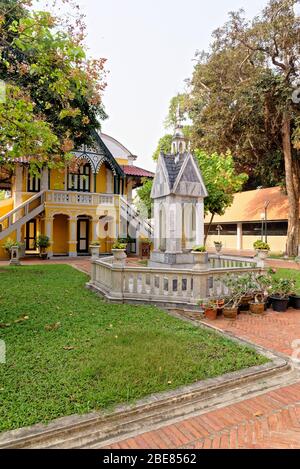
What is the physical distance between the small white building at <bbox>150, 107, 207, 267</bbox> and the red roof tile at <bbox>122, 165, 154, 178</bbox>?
1403 centimetres

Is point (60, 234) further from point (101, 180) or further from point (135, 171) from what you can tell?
point (135, 171)

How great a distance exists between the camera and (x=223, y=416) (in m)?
3.67

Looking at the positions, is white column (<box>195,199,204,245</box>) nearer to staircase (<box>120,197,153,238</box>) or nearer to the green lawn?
the green lawn

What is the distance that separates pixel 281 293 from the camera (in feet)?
28.3

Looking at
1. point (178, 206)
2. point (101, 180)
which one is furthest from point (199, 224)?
point (101, 180)

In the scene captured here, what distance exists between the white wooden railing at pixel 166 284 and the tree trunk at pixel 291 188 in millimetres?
16576

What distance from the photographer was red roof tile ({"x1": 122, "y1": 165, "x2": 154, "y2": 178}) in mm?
25009

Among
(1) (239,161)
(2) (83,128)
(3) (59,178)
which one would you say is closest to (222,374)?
(2) (83,128)

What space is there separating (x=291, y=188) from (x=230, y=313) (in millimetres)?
18792

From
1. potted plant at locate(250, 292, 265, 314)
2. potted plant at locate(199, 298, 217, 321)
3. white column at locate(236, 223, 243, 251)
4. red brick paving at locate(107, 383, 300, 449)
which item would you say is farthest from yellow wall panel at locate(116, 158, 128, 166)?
red brick paving at locate(107, 383, 300, 449)

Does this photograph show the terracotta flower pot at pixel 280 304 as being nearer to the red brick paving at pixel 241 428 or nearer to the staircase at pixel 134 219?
the red brick paving at pixel 241 428

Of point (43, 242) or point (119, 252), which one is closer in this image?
point (119, 252)

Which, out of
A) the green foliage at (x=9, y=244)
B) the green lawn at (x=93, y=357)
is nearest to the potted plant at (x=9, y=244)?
the green foliage at (x=9, y=244)

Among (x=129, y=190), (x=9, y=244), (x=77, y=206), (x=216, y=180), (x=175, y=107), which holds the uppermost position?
(x=175, y=107)
